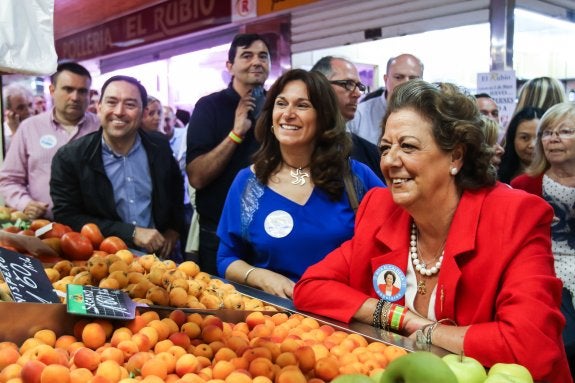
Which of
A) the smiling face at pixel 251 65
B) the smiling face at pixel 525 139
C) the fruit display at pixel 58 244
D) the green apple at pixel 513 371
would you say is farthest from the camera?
the smiling face at pixel 525 139

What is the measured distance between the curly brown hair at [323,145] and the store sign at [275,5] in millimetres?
3388

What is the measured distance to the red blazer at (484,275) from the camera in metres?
1.60

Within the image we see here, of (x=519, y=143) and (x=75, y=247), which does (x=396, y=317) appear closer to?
(x=75, y=247)

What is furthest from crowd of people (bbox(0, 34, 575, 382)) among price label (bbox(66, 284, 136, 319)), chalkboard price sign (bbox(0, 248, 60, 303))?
chalkboard price sign (bbox(0, 248, 60, 303))

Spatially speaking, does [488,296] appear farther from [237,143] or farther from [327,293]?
[237,143]

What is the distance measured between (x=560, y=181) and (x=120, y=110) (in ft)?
8.90

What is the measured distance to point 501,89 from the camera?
4.60 meters

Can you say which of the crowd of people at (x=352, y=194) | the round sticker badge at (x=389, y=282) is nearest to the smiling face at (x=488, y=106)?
the crowd of people at (x=352, y=194)

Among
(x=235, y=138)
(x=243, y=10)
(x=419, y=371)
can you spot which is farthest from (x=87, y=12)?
(x=419, y=371)

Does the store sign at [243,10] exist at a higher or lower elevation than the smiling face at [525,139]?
higher

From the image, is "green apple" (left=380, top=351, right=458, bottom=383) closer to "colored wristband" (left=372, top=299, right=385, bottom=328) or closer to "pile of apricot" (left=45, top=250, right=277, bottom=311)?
"colored wristband" (left=372, top=299, right=385, bottom=328)

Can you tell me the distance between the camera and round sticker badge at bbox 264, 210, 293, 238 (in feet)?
8.40

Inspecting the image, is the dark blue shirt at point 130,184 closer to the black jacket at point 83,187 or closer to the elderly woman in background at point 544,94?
the black jacket at point 83,187

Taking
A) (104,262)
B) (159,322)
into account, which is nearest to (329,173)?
(104,262)
